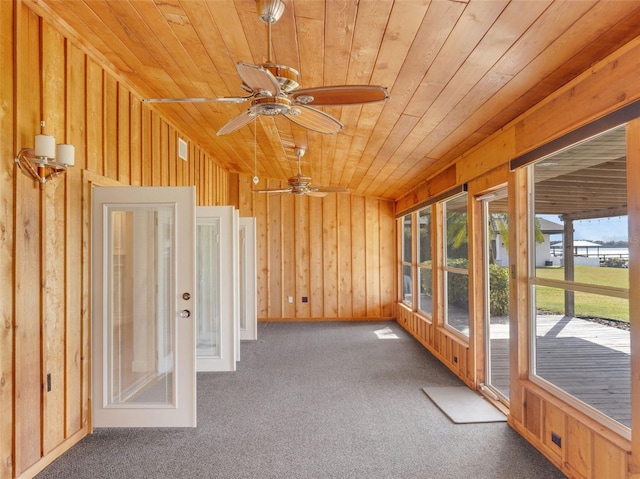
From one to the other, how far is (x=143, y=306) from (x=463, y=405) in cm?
296

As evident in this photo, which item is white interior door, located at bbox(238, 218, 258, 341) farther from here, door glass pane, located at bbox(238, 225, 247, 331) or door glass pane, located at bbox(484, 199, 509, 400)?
door glass pane, located at bbox(484, 199, 509, 400)

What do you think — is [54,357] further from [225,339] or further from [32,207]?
[225,339]

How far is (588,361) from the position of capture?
2.56m

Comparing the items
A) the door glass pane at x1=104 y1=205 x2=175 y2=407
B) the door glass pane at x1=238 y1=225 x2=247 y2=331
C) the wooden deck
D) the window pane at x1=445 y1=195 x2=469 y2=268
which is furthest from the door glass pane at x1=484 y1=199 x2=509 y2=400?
the door glass pane at x1=238 y1=225 x2=247 y2=331

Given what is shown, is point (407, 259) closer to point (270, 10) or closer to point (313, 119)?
point (313, 119)

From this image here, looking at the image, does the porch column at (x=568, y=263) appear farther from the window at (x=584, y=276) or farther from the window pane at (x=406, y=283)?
Answer: the window pane at (x=406, y=283)

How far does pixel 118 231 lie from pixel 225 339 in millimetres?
1835

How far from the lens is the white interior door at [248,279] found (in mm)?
6047

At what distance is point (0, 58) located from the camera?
2305mm

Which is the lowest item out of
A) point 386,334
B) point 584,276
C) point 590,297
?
point 386,334

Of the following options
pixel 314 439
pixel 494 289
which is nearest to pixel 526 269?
pixel 494 289

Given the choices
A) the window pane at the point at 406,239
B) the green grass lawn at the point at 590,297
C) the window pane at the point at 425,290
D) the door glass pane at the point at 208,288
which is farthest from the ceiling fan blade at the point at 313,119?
the window pane at the point at 406,239

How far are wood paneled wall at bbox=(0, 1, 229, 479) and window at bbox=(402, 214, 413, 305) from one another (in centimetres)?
515

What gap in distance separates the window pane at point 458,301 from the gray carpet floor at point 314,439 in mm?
640
